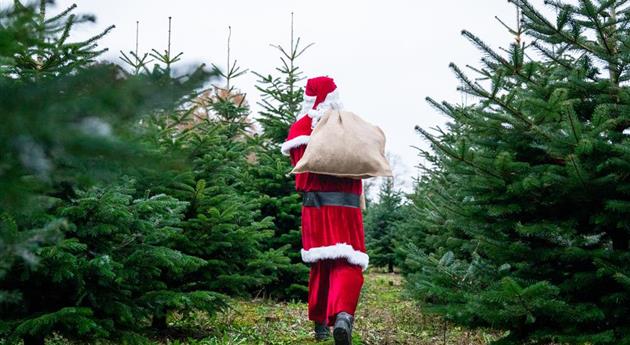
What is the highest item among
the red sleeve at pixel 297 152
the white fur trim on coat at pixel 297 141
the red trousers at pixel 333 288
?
the white fur trim on coat at pixel 297 141

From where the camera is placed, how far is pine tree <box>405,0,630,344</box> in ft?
11.4

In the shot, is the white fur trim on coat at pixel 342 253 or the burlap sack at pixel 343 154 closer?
the burlap sack at pixel 343 154

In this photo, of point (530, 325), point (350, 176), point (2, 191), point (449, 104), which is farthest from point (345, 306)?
point (2, 191)

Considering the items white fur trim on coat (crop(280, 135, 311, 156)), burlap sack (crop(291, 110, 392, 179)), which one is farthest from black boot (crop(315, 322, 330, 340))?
white fur trim on coat (crop(280, 135, 311, 156))

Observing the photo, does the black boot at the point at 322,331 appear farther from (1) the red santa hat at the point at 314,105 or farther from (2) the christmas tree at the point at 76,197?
(1) the red santa hat at the point at 314,105

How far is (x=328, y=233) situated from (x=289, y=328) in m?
1.57

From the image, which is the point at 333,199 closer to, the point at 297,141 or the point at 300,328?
the point at 297,141

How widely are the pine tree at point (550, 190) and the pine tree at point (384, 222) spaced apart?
456 inches

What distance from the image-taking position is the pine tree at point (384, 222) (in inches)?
629

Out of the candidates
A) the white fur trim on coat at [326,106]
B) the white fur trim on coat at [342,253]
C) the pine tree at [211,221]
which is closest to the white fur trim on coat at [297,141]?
the white fur trim on coat at [326,106]

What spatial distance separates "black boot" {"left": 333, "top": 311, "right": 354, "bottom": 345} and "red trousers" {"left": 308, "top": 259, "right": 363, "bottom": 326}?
0.12 m

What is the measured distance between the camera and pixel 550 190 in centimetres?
380

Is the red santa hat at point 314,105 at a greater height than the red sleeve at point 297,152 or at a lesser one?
greater

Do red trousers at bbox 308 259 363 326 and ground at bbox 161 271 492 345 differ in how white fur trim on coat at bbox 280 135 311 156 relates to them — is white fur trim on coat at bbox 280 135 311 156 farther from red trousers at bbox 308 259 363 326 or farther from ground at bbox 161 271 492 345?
ground at bbox 161 271 492 345
